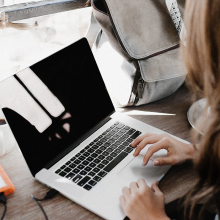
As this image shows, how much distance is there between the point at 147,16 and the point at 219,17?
0.45 metres

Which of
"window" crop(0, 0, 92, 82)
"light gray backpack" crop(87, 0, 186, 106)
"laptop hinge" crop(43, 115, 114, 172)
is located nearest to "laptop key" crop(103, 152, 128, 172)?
"laptop hinge" crop(43, 115, 114, 172)

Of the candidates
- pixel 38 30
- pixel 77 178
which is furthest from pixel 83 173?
pixel 38 30

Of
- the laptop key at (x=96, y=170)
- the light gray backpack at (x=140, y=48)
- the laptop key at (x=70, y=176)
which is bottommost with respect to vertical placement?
the laptop key at (x=96, y=170)

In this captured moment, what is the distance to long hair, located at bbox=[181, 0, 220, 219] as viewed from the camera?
18.9 inches

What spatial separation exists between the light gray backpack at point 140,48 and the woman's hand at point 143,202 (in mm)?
378

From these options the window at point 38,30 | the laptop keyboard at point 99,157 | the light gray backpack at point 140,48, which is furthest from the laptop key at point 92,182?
the window at point 38,30

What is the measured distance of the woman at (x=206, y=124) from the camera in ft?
1.59

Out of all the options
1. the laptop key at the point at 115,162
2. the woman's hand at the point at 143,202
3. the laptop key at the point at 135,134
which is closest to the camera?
the woman's hand at the point at 143,202

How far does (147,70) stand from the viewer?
882mm

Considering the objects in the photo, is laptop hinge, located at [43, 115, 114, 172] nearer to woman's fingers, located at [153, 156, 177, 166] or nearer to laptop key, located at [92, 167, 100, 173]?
laptop key, located at [92, 167, 100, 173]

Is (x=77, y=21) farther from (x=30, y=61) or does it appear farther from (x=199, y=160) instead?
(x=199, y=160)

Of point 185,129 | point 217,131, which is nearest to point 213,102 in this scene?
point 217,131

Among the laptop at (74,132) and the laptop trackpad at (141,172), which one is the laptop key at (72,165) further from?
the laptop trackpad at (141,172)

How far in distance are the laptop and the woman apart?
0.04 metres
